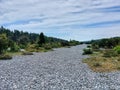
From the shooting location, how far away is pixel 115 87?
1753 cm

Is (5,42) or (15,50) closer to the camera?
(5,42)

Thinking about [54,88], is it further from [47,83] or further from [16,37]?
[16,37]

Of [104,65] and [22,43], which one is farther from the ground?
[22,43]

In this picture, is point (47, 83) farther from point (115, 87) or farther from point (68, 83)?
point (115, 87)

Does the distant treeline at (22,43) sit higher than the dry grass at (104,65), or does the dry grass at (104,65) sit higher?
the distant treeline at (22,43)

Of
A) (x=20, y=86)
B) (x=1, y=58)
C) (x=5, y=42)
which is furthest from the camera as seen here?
(x=5, y=42)

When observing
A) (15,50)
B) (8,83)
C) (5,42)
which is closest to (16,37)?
Result: (15,50)

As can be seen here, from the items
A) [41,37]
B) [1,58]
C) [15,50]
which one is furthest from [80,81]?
[41,37]

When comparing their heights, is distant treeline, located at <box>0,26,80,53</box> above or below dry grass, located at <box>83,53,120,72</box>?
above

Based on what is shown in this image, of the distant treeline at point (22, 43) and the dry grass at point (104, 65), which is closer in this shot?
the dry grass at point (104, 65)

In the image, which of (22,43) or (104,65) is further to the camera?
(22,43)

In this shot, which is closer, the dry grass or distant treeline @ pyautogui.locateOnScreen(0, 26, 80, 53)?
the dry grass

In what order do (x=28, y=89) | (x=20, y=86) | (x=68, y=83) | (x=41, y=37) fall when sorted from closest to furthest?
(x=28, y=89)
(x=20, y=86)
(x=68, y=83)
(x=41, y=37)

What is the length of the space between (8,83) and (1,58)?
86.5 ft
